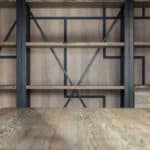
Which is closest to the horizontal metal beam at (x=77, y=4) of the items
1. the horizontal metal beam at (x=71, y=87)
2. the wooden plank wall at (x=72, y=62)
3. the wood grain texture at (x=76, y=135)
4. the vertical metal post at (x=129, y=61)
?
the wooden plank wall at (x=72, y=62)

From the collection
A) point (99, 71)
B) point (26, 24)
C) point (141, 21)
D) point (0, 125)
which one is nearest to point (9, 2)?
point (26, 24)

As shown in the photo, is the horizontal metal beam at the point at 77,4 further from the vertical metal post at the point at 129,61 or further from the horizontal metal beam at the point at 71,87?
the horizontal metal beam at the point at 71,87

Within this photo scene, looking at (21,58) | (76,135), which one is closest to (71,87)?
(21,58)

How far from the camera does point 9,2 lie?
121 inches

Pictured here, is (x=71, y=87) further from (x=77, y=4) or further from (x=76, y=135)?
(x=76, y=135)

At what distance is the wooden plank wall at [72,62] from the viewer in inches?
130

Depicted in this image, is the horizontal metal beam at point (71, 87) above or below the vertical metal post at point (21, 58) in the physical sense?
below

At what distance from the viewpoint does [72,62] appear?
130 inches

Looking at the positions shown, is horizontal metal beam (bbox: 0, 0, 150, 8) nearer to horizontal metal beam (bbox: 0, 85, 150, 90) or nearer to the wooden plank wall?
the wooden plank wall

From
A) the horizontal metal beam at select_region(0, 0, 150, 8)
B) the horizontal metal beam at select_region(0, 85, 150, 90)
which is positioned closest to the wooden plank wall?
the horizontal metal beam at select_region(0, 0, 150, 8)

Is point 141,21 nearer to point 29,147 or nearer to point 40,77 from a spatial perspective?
point 40,77

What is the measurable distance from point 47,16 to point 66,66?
67cm

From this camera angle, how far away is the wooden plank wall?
3301 mm

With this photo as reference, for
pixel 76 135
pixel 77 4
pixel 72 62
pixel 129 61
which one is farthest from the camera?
pixel 72 62
